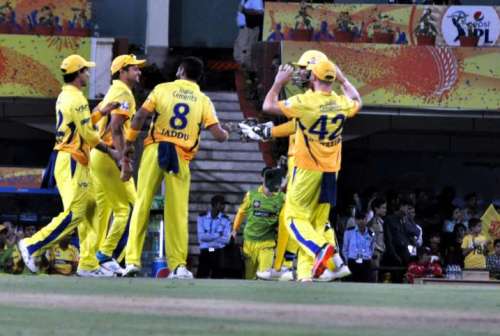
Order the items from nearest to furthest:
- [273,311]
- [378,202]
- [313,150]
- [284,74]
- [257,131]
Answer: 1. [273,311]
2. [313,150]
3. [284,74]
4. [257,131]
5. [378,202]

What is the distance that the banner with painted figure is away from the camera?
2558 cm

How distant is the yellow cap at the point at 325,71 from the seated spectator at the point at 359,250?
24.6 feet

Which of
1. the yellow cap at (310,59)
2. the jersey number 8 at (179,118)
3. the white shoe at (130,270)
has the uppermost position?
the yellow cap at (310,59)

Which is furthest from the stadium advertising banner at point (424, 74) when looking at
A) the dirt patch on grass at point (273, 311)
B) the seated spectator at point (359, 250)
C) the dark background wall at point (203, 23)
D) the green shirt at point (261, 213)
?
the dirt patch on grass at point (273, 311)

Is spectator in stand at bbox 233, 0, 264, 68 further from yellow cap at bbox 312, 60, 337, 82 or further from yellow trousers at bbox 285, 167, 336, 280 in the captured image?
yellow trousers at bbox 285, 167, 336, 280

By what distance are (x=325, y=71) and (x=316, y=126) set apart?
1.75 feet

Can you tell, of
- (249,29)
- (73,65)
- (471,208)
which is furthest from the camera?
(249,29)

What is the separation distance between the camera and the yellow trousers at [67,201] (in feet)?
48.6

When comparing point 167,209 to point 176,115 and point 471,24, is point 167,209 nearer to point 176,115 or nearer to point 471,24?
point 176,115

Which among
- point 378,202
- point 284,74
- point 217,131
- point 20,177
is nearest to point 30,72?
point 20,177

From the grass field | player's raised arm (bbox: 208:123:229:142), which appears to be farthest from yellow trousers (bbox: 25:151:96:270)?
the grass field

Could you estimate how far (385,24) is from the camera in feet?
81.5

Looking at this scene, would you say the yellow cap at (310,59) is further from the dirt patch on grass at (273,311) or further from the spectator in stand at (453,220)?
the spectator in stand at (453,220)

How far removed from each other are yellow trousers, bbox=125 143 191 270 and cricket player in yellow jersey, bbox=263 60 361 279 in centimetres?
101
